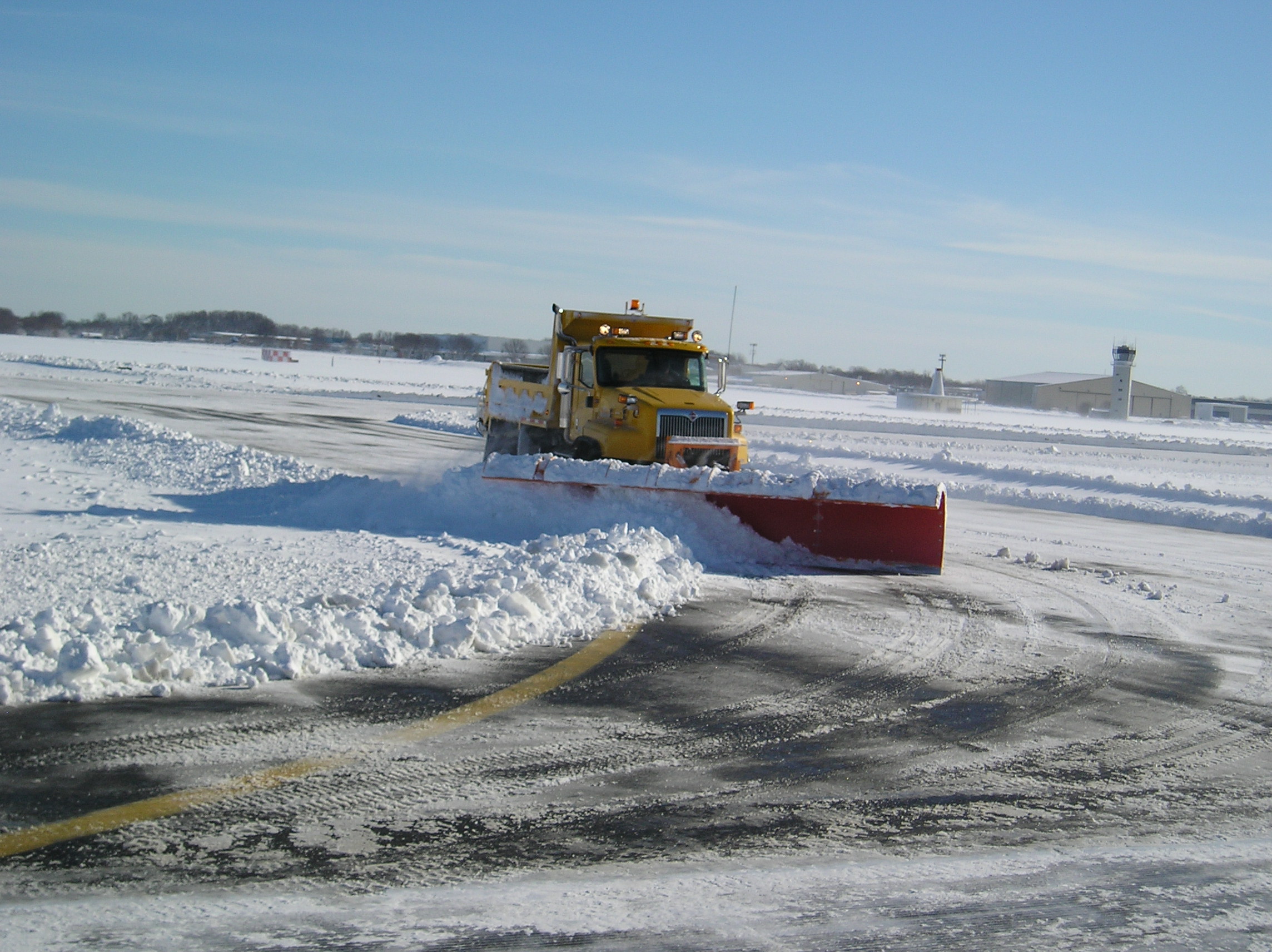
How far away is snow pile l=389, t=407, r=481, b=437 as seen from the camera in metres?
30.2

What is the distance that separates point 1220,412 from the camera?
106 metres

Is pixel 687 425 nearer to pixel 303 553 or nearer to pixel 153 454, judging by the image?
pixel 303 553

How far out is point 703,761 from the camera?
16.5ft

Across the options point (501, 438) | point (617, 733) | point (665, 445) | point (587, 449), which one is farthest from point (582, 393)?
point (617, 733)

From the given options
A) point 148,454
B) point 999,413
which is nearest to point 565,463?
point 148,454

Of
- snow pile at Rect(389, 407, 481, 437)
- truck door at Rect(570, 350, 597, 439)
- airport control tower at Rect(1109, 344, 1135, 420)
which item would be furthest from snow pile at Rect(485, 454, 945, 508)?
airport control tower at Rect(1109, 344, 1135, 420)

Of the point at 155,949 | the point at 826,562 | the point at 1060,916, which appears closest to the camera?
the point at 155,949

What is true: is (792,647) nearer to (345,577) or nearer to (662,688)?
(662,688)

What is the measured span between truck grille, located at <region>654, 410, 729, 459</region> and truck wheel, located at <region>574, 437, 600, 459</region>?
91cm

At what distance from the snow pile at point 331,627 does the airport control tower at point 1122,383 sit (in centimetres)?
8272

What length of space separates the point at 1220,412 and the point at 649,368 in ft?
348

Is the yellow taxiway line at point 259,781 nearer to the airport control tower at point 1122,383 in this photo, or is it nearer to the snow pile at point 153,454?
the snow pile at point 153,454


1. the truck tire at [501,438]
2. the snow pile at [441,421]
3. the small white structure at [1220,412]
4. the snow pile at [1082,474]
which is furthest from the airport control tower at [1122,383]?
the truck tire at [501,438]

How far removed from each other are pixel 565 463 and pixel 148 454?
8.18 meters
